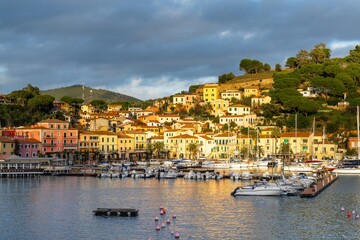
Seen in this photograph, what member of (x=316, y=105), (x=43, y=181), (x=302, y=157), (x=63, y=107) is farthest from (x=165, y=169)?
(x=63, y=107)

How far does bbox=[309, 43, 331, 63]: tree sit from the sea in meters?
63.0

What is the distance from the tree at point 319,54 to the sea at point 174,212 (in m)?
63.0

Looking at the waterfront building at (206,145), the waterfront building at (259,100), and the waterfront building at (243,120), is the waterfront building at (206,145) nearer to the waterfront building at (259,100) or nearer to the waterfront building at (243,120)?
the waterfront building at (243,120)

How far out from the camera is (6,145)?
8325 centimetres

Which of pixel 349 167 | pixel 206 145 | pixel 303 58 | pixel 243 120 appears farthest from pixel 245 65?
pixel 349 167

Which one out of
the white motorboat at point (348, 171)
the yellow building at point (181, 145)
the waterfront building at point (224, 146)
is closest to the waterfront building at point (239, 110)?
the waterfront building at point (224, 146)

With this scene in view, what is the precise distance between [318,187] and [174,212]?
1730cm

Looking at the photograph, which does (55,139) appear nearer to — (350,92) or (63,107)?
(63,107)

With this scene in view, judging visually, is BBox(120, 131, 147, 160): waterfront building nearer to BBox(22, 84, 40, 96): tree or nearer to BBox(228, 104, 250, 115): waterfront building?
BBox(228, 104, 250, 115): waterfront building

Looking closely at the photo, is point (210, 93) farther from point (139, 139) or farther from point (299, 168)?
point (299, 168)

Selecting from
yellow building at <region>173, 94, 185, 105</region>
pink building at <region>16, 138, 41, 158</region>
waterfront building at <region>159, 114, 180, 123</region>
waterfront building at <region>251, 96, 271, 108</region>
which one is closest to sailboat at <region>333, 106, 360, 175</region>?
waterfront building at <region>251, 96, 271, 108</region>

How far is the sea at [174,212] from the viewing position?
34.5 meters

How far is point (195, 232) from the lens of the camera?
3459cm

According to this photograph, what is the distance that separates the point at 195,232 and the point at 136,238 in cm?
332
